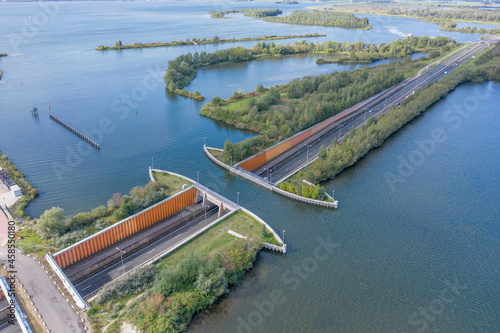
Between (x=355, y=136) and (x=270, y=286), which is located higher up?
(x=355, y=136)

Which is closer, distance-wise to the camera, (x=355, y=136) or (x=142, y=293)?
(x=142, y=293)

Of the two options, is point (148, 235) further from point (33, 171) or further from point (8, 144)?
point (8, 144)

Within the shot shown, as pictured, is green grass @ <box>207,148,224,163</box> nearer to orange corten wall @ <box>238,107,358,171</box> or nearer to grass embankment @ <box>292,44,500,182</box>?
orange corten wall @ <box>238,107,358,171</box>

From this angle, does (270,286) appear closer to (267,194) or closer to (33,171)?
(267,194)

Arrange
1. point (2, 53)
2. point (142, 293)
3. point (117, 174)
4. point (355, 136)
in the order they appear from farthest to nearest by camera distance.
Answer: point (2, 53), point (355, 136), point (117, 174), point (142, 293)

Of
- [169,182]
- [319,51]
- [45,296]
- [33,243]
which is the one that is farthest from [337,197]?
[319,51]

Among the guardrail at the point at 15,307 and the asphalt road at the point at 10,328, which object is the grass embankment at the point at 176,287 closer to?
the guardrail at the point at 15,307

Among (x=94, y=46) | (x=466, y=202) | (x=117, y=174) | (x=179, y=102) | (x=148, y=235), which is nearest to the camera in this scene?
(x=148, y=235)

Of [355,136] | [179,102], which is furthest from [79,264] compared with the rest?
[179,102]
